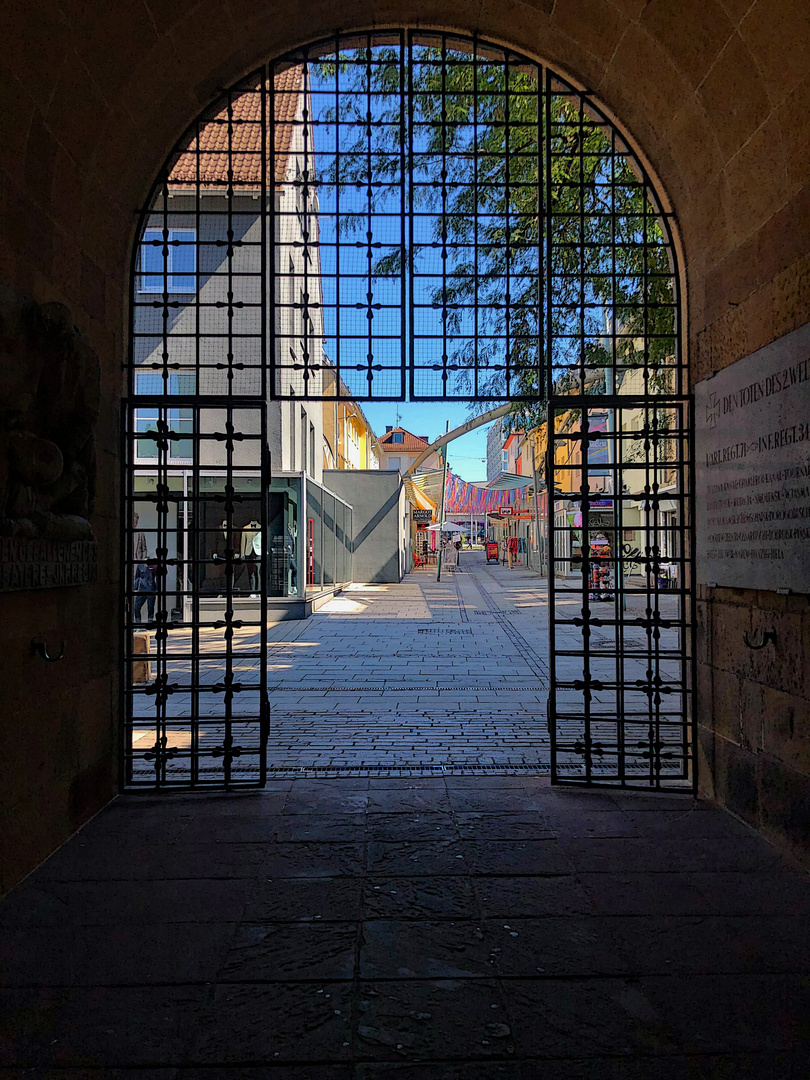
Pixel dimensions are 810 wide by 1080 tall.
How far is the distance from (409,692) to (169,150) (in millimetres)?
5617

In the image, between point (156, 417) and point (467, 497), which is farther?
point (467, 497)

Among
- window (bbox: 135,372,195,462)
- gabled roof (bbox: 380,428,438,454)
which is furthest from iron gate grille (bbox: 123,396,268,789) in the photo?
gabled roof (bbox: 380,428,438,454)

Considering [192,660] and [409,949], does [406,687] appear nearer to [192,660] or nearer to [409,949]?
[192,660]

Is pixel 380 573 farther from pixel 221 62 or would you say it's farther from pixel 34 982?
pixel 34 982

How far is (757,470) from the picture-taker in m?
4.09

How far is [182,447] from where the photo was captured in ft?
51.1

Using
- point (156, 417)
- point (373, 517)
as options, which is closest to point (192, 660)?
point (156, 417)

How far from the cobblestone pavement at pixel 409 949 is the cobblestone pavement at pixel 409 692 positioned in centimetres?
128

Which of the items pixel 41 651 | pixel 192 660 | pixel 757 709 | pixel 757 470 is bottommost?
pixel 757 709

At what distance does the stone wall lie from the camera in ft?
11.9

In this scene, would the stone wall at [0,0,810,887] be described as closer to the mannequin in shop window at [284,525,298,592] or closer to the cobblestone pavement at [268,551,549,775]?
the cobblestone pavement at [268,551,549,775]

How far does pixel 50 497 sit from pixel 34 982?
2.08 metres

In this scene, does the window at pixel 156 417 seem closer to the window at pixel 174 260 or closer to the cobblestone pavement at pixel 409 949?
the window at pixel 174 260

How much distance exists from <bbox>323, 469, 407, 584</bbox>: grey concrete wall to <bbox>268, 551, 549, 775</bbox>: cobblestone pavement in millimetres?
9638
